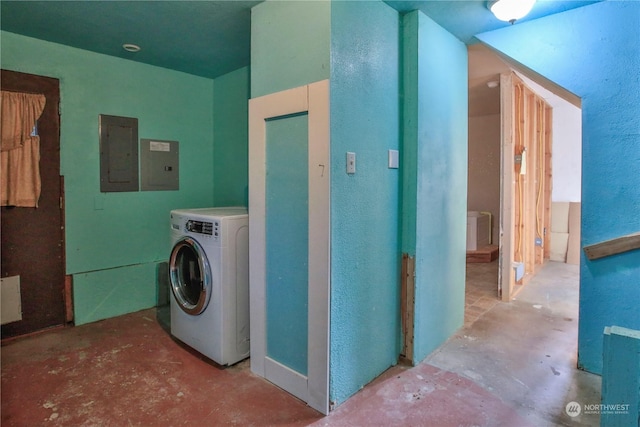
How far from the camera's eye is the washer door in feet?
7.66

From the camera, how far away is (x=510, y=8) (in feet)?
6.64

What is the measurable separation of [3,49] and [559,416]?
163 inches

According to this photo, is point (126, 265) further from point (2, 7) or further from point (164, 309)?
point (2, 7)

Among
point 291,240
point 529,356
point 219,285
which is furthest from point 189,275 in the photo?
point 529,356

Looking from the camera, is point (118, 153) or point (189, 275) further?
point (118, 153)

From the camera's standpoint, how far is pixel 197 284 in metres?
2.56

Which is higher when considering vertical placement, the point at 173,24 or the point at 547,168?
the point at 173,24

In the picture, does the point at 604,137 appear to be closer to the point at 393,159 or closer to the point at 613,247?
the point at 613,247

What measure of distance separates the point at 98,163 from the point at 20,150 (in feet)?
1.69

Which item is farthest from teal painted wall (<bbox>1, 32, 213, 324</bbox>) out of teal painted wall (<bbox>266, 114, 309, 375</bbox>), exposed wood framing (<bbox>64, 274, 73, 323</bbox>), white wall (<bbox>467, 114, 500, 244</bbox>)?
white wall (<bbox>467, 114, 500, 244</bbox>)

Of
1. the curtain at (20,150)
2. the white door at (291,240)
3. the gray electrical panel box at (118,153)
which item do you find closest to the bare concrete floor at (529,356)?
the white door at (291,240)

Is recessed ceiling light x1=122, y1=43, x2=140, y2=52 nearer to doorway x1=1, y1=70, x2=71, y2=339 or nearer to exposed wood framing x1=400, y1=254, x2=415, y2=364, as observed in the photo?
doorway x1=1, y1=70, x2=71, y2=339

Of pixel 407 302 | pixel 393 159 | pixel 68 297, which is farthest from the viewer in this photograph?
pixel 68 297

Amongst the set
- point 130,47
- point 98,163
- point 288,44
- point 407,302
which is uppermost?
point 130,47
